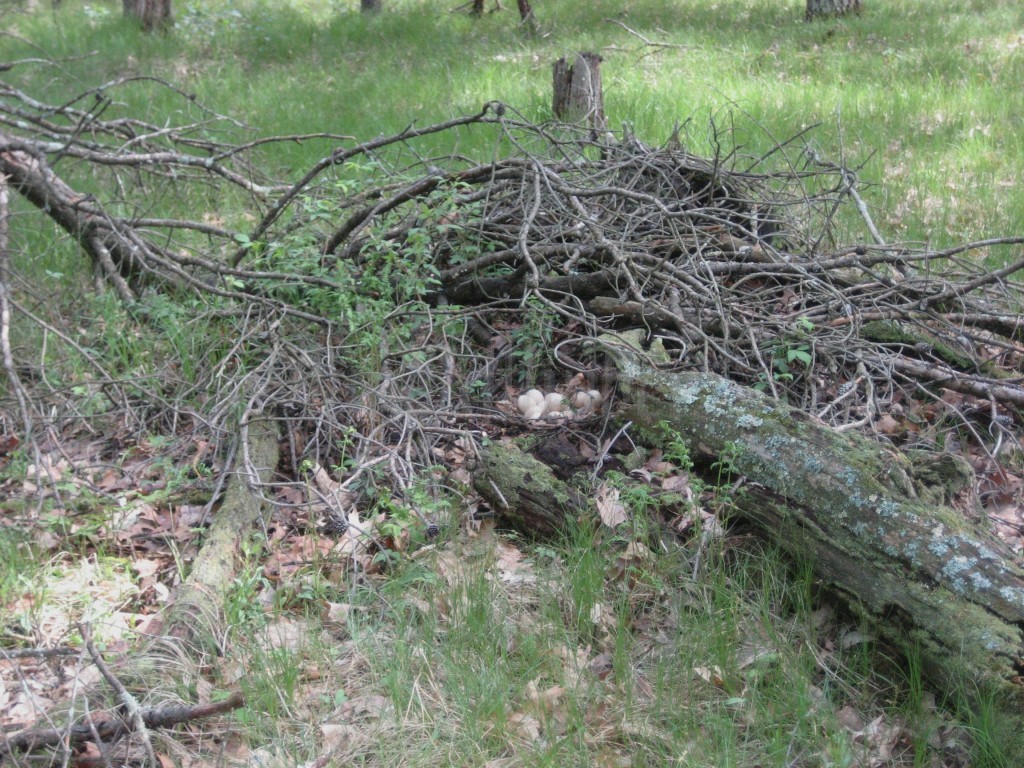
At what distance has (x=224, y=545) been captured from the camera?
3.49 meters

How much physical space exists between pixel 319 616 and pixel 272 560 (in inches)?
17.2

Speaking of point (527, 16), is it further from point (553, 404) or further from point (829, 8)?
point (553, 404)

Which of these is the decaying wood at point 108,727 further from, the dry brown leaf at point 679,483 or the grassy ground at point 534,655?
the dry brown leaf at point 679,483

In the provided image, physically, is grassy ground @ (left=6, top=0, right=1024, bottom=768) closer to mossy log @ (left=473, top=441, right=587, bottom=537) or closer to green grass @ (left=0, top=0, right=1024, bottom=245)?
mossy log @ (left=473, top=441, right=587, bottom=537)

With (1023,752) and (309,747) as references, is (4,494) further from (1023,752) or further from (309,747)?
(1023,752)

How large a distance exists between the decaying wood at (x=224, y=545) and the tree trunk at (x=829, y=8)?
9841 mm

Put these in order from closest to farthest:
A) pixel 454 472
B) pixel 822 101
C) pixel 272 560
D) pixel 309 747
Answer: pixel 309 747 < pixel 272 560 < pixel 454 472 < pixel 822 101

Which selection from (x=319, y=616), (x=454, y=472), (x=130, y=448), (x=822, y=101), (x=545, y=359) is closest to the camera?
(x=319, y=616)

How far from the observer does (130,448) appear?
434 centimetres

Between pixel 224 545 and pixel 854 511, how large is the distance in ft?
7.49

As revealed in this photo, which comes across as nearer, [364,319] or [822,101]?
[364,319]

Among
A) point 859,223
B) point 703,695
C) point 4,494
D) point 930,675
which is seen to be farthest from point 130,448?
point 859,223

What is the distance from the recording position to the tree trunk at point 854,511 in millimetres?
2682

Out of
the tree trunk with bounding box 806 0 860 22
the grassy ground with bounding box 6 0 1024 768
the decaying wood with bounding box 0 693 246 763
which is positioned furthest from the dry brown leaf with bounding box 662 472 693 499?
the tree trunk with bounding box 806 0 860 22
